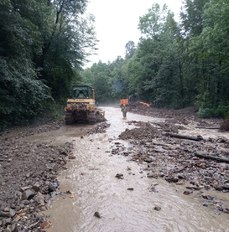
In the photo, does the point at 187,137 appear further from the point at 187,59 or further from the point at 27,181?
the point at 187,59

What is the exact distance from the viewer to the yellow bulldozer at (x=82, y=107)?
18125 millimetres

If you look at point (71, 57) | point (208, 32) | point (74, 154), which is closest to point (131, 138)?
point (74, 154)

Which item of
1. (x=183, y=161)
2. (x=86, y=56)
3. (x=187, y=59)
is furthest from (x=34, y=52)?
(x=187, y=59)

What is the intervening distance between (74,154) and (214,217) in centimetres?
602

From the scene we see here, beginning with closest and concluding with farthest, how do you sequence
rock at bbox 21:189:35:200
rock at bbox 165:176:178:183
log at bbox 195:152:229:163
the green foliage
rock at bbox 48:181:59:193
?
rock at bbox 21:189:35:200, rock at bbox 48:181:59:193, rock at bbox 165:176:178:183, log at bbox 195:152:229:163, the green foliage

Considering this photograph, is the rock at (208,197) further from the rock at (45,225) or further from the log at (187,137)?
the log at (187,137)

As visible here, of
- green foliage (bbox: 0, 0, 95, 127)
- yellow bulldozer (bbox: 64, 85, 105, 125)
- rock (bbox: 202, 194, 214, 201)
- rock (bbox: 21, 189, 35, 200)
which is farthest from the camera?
yellow bulldozer (bbox: 64, 85, 105, 125)

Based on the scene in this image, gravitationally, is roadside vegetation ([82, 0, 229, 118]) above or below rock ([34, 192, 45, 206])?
above

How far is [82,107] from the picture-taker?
1808 centimetres

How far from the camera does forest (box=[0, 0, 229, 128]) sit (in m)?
15.1

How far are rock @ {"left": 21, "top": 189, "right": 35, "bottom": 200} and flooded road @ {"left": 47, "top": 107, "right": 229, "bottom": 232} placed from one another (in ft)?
1.63

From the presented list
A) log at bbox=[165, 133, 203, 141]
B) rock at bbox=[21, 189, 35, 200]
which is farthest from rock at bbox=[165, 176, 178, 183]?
log at bbox=[165, 133, 203, 141]

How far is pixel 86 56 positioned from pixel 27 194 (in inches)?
950

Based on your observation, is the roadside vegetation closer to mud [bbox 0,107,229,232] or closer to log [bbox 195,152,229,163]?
mud [bbox 0,107,229,232]
